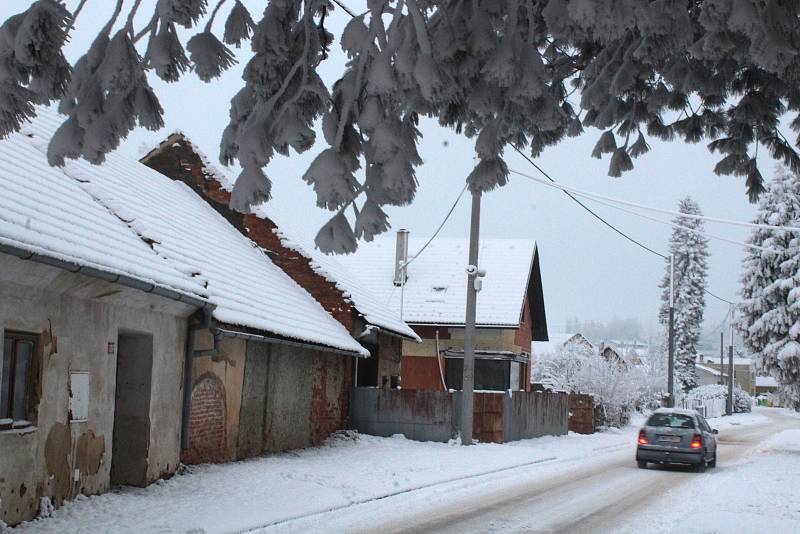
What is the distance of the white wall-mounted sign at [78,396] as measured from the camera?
11.1m

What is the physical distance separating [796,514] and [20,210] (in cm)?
1155

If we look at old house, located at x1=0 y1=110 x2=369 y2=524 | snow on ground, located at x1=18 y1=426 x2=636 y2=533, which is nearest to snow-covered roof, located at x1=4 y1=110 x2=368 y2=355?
old house, located at x1=0 y1=110 x2=369 y2=524

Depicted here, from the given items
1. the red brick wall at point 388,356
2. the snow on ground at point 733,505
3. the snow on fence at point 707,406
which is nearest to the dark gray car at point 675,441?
the snow on ground at point 733,505

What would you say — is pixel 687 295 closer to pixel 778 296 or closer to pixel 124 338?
pixel 778 296

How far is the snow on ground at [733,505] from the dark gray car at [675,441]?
583 mm

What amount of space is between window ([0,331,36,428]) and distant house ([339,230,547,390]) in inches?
1001

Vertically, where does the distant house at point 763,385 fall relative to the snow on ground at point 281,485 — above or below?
above

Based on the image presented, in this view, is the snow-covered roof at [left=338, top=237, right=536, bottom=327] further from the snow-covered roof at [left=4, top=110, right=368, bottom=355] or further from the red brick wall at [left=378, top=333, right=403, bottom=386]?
the snow-covered roof at [left=4, top=110, right=368, bottom=355]

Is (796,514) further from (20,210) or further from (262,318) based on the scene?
(20,210)

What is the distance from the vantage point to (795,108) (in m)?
8.38

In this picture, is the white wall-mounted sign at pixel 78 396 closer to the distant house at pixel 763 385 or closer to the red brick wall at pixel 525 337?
the red brick wall at pixel 525 337

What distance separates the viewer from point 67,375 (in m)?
11.0

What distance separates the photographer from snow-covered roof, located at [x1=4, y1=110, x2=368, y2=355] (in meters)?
14.4

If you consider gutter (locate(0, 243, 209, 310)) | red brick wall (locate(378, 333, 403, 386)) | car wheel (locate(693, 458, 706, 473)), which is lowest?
car wheel (locate(693, 458, 706, 473))
